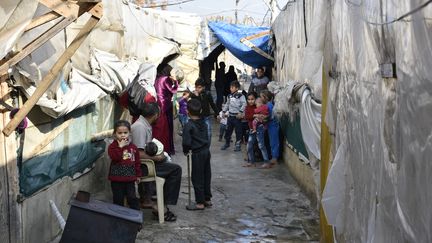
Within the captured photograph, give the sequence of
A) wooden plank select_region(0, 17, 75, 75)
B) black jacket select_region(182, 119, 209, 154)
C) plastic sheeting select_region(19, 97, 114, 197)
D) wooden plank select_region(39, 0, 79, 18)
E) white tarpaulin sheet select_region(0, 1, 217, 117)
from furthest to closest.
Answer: black jacket select_region(182, 119, 209, 154), plastic sheeting select_region(19, 97, 114, 197), white tarpaulin sheet select_region(0, 1, 217, 117), wooden plank select_region(39, 0, 79, 18), wooden plank select_region(0, 17, 75, 75)

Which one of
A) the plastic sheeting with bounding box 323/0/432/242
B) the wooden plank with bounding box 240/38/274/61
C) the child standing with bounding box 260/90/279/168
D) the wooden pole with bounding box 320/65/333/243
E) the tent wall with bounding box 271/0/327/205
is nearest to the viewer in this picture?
the plastic sheeting with bounding box 323/0/432/242

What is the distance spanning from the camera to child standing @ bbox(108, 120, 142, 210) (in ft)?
19.2

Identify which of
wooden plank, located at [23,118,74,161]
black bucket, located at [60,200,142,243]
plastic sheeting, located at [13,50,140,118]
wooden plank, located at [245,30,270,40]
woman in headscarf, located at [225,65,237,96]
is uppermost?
wooden plank, located at [245,30,270,40]

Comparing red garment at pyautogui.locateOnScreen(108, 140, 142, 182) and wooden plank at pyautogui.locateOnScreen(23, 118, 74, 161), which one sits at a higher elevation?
wooden plank at pyautogui.locateOnScreen(23, 118, 74, 161)

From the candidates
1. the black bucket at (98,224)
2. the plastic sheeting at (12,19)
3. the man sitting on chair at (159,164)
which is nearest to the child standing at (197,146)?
the man sitting on chair at (159,164)

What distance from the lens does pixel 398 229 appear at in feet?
8.48

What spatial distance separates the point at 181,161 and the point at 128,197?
488cm

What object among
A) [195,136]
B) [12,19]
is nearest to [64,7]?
[12,19]

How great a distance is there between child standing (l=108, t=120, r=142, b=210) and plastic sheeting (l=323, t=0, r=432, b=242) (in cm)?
238

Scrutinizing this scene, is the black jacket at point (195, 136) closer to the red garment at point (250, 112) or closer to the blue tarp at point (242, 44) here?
the red garment at point (250, 112)

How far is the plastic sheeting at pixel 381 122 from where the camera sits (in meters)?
2.20

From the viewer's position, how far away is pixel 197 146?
697 centimetres

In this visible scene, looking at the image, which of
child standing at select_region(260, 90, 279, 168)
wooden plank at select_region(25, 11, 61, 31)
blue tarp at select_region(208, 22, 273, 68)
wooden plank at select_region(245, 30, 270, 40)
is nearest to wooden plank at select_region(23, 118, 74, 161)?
wooden plank at select_region(25, 11, 61, 31)

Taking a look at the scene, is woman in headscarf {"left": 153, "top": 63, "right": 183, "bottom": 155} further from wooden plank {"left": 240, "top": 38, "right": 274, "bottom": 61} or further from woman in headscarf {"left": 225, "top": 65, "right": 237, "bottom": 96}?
woman in headscarf {"left": 225, "top": 65, "right": 237, "bottom": 96}
